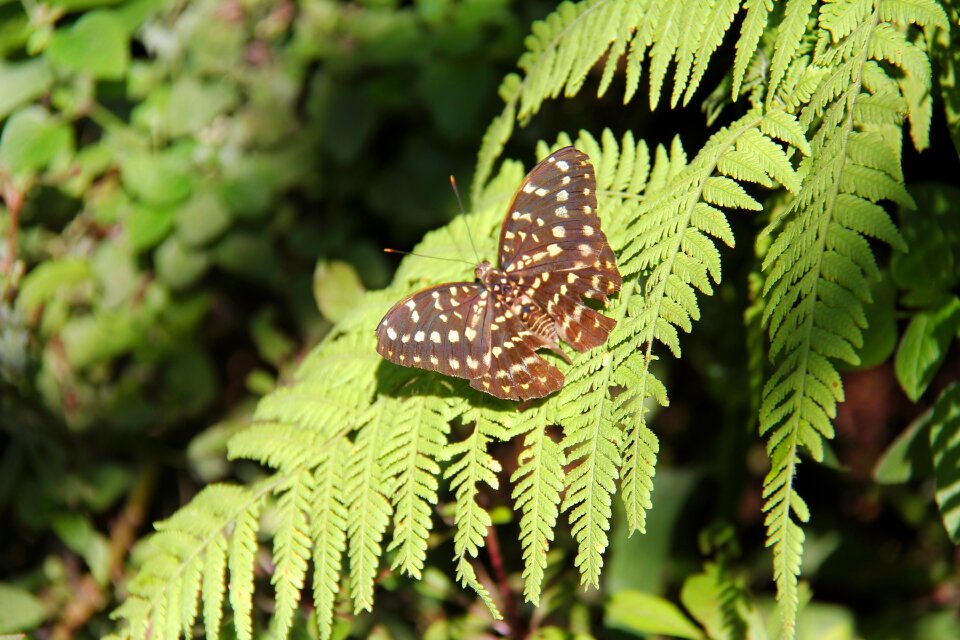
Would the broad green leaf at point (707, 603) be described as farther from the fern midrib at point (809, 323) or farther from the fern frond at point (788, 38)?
the fern frond at point (788, 38)

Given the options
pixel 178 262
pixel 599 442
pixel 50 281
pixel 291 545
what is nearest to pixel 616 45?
pixel 599 442

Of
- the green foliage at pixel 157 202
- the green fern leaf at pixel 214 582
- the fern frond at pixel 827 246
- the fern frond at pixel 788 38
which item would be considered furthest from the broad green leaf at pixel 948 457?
the green foliage at pixel 157 202

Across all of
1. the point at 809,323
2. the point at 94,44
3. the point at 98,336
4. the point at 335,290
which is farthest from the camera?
the point at 98,336

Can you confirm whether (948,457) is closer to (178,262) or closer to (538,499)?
(538,499)

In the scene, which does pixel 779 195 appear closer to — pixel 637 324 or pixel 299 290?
pixel 637 324

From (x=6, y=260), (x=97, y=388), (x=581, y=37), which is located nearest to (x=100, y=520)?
(x=97, y=388)

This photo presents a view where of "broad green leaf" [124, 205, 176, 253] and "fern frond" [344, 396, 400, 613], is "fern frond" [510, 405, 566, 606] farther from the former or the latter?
"broad green leaf" [124, 205, 176, 253]
